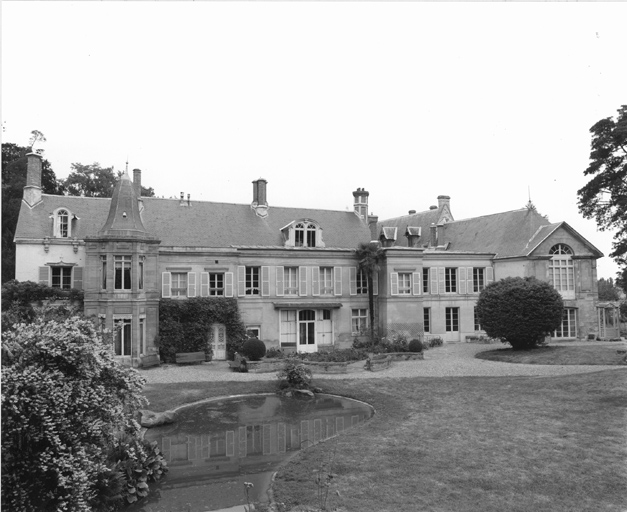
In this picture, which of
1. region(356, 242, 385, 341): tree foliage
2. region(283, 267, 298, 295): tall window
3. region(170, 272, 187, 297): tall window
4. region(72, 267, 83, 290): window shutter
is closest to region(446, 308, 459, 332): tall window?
region(356, 242, 385, 341): tree foliage

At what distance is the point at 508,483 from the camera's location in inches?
356

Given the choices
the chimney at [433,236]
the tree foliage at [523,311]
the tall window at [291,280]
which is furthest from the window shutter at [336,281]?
the chimney at [433,236]

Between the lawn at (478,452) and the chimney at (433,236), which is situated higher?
the chimney at (433,236)

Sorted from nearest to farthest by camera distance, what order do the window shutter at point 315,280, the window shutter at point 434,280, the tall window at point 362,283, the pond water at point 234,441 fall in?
the pond water at point 234,441
the window shutter at point 315,280
the tall window at point 362,283
the window shutter at point 434,280

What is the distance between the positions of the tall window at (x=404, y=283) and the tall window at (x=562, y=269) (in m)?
9.64

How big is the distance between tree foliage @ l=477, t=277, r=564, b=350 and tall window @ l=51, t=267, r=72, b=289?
2350 cm

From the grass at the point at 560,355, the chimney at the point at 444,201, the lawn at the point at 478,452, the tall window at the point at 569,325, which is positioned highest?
the chimney at the point at 444,201

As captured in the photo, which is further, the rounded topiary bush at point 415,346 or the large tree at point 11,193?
the large tree at point 11,193

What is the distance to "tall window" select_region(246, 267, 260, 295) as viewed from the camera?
92.1 ft

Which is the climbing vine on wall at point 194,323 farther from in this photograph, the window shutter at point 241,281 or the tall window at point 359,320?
the tall window at point 359,320

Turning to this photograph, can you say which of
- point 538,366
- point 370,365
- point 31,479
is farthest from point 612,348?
point 31,479

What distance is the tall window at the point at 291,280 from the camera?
28.8 meters

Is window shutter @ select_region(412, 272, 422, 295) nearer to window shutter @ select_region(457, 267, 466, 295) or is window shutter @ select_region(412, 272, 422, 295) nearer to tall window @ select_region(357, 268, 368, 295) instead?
tall window @ select_region(357, 268, 368, 295)

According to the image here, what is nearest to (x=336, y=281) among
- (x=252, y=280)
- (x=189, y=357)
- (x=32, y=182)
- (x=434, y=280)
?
(x=252, y=280)
